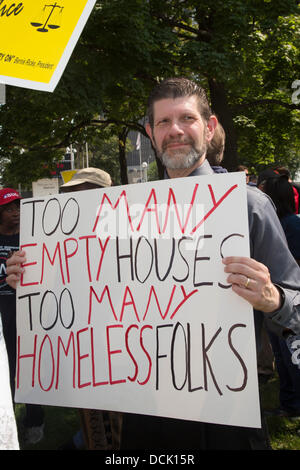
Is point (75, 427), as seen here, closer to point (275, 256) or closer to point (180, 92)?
point (275, 256)

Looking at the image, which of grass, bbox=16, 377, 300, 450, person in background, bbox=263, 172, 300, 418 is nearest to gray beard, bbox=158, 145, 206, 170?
person in background, bbox=263, 172, 300, 418

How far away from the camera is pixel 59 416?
3.83m

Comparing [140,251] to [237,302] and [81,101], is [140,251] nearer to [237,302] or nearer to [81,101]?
[237,302]

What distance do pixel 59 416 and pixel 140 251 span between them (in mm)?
2791

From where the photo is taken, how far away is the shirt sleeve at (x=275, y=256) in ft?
4.87

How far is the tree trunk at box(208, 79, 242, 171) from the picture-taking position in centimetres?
992

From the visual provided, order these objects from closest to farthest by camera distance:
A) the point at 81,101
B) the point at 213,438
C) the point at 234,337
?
the point at 234,337
the point at 213,438
the point at 81,101

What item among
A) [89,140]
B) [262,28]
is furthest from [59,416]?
[89,140]

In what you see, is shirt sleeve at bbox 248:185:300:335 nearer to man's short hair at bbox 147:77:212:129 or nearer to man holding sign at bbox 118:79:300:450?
man holding sign at bbox 118:79:300:450

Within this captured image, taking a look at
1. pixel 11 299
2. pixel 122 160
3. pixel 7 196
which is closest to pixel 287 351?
pixel 11 299

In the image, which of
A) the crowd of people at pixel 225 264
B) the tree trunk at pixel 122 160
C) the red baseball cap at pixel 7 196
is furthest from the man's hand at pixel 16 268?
the tree trunk at pixel 122 160

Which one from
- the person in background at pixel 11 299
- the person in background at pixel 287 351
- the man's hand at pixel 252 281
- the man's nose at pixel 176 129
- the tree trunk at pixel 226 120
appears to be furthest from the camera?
the tree trunk at pixel 226 120

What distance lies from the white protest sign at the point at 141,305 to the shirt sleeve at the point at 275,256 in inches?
4.0

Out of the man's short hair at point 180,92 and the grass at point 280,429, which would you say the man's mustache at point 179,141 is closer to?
the man's short hair at point 180,92
